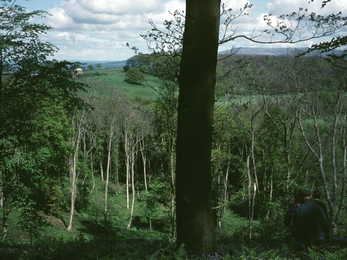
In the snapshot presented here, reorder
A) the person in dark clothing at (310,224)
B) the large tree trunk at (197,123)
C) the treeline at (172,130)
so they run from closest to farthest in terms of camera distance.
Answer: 1. the large tree trunk at (197,123)
2. the person in dark clothing at (310,224)
3. the treeline at (172,130)

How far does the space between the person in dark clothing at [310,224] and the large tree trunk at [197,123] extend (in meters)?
2.02

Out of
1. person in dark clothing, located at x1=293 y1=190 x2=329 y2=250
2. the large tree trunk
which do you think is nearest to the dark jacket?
person in dark clothing, located at x1=293 y1=190 x2=329 y2=250

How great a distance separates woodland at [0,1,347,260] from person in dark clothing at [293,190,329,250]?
25 centimetres

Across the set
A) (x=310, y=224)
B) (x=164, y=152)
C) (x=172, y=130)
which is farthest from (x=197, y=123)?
(x=164, y=152)

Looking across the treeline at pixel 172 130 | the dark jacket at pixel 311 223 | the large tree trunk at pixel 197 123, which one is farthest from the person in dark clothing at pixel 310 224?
the treeline at pixel 172 130

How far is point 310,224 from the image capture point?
203 inches

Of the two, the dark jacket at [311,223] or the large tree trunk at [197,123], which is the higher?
the large tree trunk at [197,123]

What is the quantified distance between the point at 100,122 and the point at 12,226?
46.9ft

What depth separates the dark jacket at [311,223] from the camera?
5148 millimetres

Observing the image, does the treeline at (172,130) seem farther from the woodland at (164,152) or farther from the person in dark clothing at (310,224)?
the person in dark clothing at (310,224)

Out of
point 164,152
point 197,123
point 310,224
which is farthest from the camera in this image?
point 164,152

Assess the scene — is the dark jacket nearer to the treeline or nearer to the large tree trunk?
the large tree trunk

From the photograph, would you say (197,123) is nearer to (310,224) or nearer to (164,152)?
(310,224)

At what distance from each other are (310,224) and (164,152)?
23.7 feet
